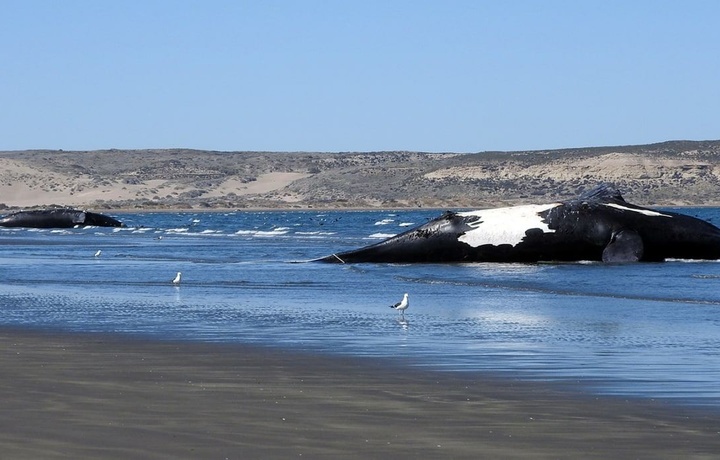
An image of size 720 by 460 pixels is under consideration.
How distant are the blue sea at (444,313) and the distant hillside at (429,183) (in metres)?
116

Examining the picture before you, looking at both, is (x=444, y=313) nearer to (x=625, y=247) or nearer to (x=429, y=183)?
(x=625, y=247)

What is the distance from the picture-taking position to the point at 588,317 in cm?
1306

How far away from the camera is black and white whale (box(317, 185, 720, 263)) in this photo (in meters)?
19.8

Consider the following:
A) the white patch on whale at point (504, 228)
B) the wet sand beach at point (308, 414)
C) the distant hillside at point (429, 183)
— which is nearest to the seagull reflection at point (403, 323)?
the wet sand beach at point (308, 414)

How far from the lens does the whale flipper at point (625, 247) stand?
1956 cm

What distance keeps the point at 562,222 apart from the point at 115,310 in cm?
813

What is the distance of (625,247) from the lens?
1955 cm

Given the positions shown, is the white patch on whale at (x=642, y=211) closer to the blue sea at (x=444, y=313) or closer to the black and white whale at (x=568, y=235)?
the black and white whale at (x=568, y=235)

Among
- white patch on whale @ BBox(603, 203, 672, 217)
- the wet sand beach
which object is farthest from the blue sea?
white patch on whale @ BBox(603, 203, 672, 217)

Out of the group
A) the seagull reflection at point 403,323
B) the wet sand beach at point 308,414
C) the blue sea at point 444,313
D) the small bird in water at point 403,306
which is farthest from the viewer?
the small bird in water at point 403,306

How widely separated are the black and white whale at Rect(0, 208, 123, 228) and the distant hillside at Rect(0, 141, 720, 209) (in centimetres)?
7879

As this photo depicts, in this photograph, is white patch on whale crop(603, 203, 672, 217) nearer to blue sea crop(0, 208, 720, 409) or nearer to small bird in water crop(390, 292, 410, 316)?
blue sea crop(0, 208, 720, 409)

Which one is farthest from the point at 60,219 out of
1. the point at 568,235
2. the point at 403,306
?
the point at 403,306

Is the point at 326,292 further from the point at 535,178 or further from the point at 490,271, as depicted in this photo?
the point at 535,178
